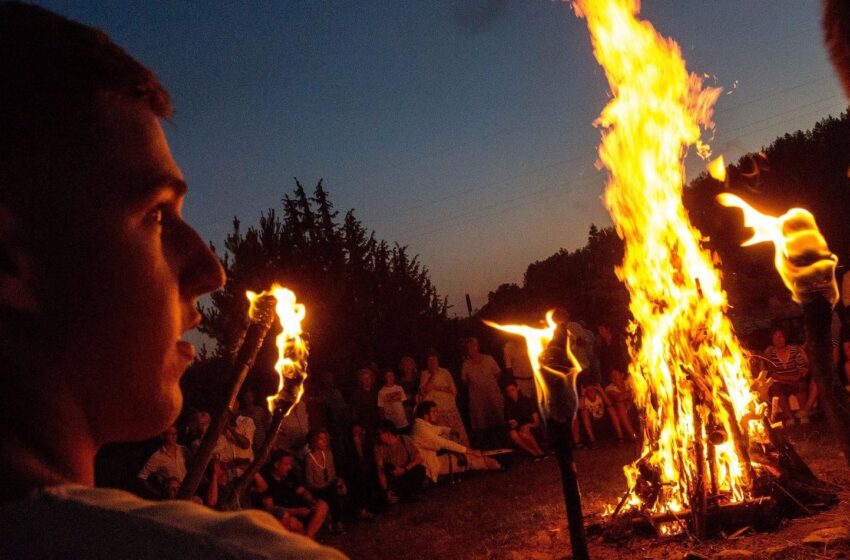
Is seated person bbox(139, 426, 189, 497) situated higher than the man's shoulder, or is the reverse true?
the man's shoulder

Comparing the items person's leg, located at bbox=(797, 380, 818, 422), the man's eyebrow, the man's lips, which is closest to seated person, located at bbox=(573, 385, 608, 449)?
person's leg, located at bbox=(797, 380, 818, 422)

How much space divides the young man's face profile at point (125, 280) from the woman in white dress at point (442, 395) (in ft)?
36.6

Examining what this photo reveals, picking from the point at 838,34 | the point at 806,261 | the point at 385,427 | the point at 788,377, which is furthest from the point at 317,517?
the point at 788,377

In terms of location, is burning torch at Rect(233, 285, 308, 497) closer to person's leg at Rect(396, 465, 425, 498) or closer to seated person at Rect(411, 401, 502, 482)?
person's leg at Rect(396, 465, 425, 498)

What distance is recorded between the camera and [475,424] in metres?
12.7

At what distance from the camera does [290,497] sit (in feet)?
30.6

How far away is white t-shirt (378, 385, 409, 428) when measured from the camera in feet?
37.6

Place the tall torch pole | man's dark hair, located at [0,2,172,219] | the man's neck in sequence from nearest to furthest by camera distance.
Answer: the man's neck → man's dark hair, located at [0,2,172,219] → the tall torch pole

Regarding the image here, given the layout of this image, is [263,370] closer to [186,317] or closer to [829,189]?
[186,317]

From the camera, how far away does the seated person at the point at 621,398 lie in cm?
1236

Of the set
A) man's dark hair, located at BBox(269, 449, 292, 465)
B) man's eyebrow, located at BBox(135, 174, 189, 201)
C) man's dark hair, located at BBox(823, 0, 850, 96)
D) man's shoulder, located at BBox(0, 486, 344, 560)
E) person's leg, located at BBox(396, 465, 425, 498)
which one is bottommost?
person's leg, located at BBox(396, 465, 425, 498)

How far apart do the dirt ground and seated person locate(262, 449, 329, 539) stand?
36 cm

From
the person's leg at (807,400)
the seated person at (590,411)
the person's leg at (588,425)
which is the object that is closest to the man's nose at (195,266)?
the seated person at (590,411)

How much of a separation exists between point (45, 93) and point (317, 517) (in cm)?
905
